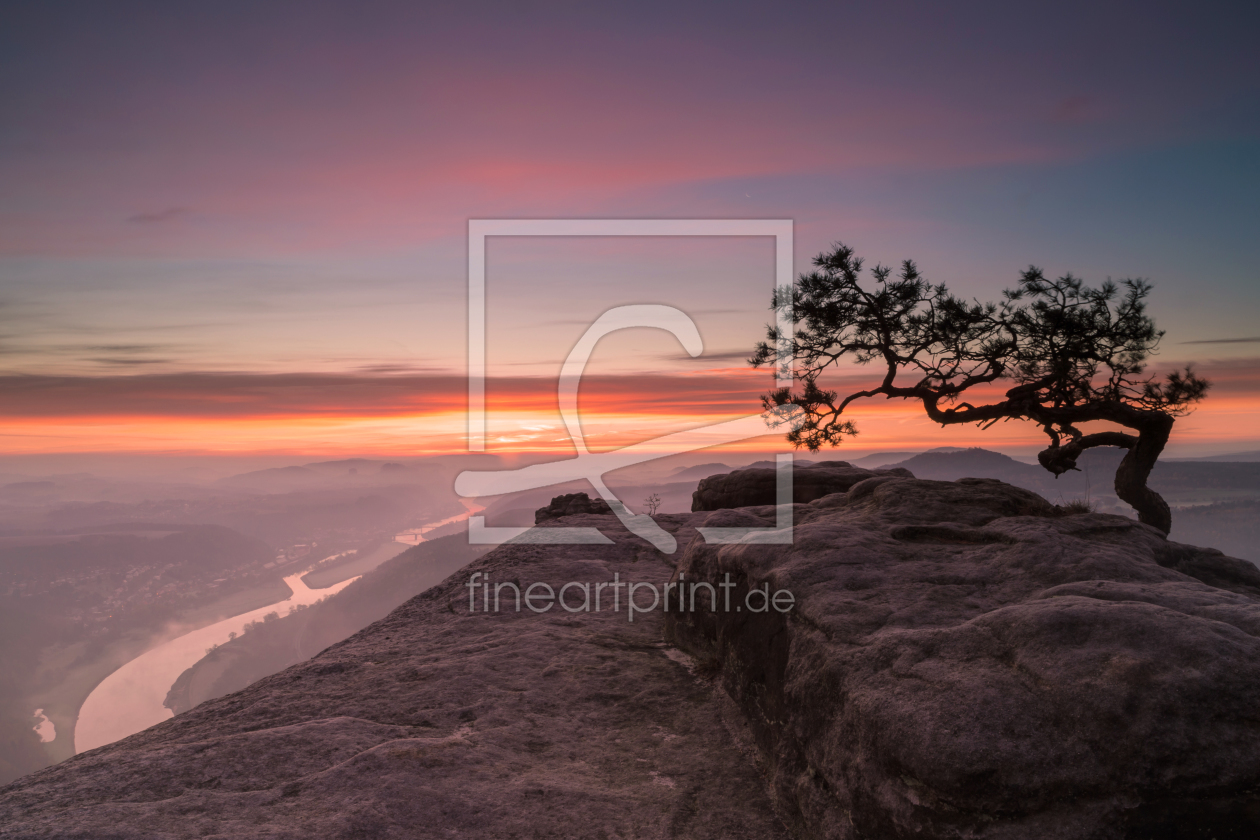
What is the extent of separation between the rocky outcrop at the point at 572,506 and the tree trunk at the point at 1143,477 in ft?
43.2

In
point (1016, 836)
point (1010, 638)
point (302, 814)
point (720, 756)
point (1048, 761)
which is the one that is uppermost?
point (1010, 638)

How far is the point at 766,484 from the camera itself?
71.4 ft

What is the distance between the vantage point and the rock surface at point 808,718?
4480mm

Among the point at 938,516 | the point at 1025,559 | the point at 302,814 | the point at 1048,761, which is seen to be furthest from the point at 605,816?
the point at 938,516

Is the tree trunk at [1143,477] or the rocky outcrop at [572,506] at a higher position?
the tree trunk at [1143,477]

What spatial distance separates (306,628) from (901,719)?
207222 mm

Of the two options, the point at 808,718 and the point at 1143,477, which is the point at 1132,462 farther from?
the point at 808,718

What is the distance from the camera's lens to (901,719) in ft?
16.5

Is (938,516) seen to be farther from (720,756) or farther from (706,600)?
(720,756)

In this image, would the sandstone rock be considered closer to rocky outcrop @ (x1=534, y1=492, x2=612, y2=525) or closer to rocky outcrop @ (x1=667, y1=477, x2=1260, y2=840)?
rocky outcrop @ (x1=667, y1=477, x2=1260, y2=840)

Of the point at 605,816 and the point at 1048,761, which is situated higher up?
the point at 1048,761

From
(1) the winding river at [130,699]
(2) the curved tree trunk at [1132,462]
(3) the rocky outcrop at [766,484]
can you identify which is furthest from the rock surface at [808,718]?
(1) the winding river at [130,699]

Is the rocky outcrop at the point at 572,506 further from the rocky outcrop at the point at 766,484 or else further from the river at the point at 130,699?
the river at the point at 130,699

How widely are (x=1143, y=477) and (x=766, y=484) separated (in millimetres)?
9885
